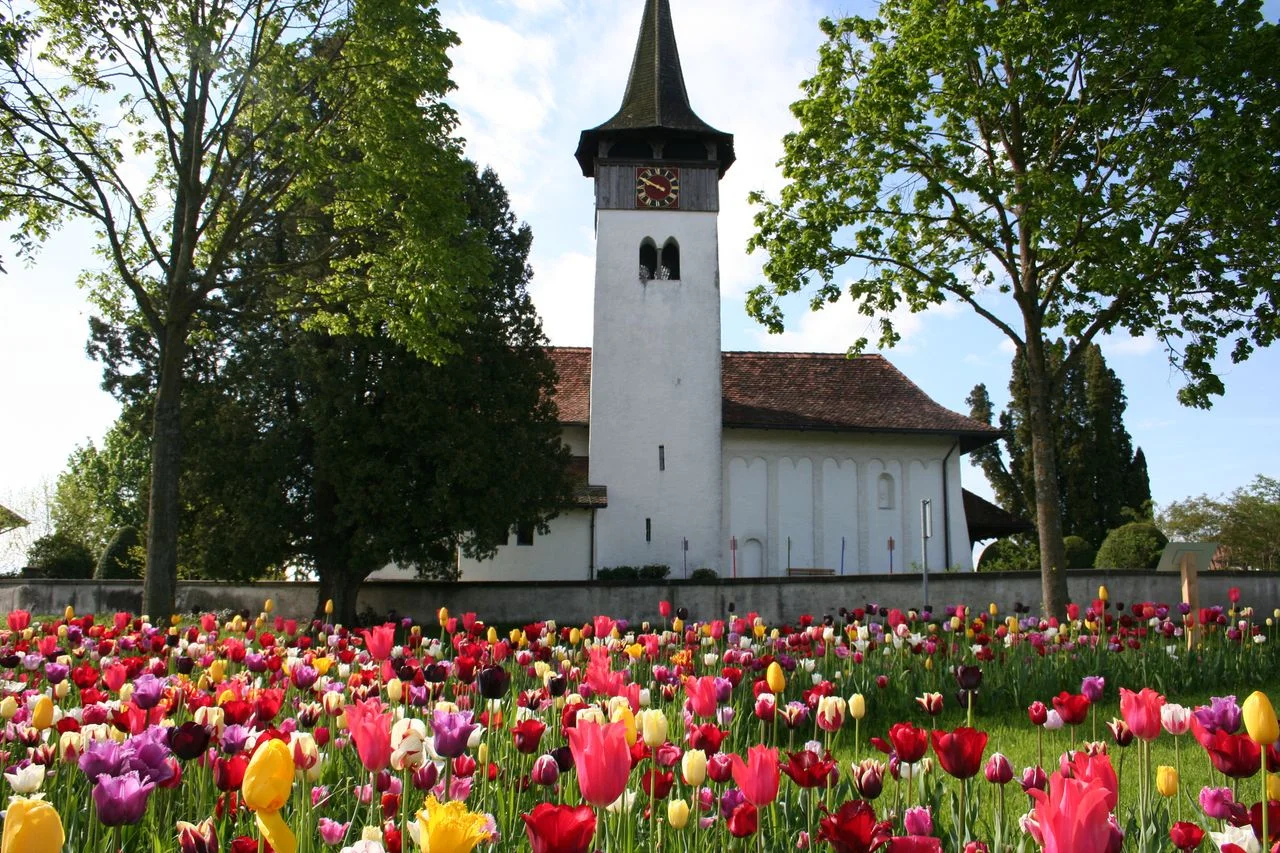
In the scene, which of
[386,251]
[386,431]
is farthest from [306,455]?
[386,251]

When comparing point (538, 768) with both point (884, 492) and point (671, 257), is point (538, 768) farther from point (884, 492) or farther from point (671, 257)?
point (884, 492)

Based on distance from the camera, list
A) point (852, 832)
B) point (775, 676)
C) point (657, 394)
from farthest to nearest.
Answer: point (657, 394), point (775, 676), point (852, 832)

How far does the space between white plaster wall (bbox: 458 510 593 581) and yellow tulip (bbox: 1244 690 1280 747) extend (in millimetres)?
29410

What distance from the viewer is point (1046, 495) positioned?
16.8 meters

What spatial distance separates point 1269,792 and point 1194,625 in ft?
28.9

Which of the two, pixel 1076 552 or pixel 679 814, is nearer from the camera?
pixel 679 814

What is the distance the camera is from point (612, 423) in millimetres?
33062

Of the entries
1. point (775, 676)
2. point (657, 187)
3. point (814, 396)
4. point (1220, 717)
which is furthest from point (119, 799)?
point (814, 396)

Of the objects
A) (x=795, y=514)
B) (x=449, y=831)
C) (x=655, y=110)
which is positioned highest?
(x=655, y=110)

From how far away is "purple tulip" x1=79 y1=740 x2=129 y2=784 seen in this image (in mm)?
2697

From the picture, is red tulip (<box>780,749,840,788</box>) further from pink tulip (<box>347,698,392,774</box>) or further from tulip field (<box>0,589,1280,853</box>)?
pink tulip (<box>347,698,392,774</box>)

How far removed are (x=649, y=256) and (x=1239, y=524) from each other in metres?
28.8

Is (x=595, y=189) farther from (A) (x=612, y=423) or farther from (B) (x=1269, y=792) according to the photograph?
(B) (x=1269, y=792)

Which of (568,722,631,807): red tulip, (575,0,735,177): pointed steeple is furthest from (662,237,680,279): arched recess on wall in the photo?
(568,722,631,807): red tulip
